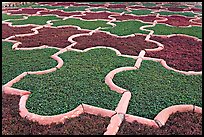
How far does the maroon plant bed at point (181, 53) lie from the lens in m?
3.33

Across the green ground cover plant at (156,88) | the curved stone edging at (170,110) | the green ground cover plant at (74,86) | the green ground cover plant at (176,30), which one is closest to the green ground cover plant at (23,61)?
the green ground cover plant at (74,86)

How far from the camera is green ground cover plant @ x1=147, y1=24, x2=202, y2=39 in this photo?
500cm

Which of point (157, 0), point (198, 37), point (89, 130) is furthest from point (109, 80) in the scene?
point (157, 0)

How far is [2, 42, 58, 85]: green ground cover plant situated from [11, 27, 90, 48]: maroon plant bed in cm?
34

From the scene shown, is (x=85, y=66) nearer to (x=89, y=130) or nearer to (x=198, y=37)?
(x=89, y=130)

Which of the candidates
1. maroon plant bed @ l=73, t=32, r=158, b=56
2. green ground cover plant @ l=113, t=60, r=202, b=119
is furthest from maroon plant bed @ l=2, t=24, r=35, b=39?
green ground cover plant @ l=113, t=60, r=202, b=119

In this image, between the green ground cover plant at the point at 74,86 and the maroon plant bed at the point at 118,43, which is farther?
the maroon plant bed at the point at 118,43

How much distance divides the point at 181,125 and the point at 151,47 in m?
2.25

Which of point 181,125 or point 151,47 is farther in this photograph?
point 151,47

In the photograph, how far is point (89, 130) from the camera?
2.00 meters

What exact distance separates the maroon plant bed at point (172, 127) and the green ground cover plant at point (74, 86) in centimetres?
34

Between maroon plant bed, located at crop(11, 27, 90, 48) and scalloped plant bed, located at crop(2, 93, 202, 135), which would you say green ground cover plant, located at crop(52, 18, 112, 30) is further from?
scalloped plant bed, located at crop(2, 93, 202, 135)

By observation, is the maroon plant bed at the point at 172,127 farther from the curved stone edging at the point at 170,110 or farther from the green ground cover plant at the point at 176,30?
the green ground cover plant at the point at 176,30

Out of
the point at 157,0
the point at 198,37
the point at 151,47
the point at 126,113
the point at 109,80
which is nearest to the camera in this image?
the point at 126,113
